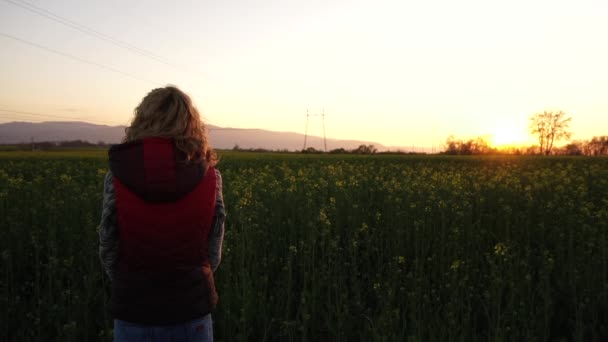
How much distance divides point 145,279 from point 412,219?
5197 millimetres

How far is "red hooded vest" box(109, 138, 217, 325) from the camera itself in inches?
82.0

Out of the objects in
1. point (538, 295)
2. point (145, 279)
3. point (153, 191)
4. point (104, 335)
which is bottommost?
point (104, 335)

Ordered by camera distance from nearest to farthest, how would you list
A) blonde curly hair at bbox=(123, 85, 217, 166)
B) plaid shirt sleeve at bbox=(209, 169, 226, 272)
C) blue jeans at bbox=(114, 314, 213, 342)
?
blonde curly hair at bbox=(123, 85, 217, 166) < blue jeans at bbox=(114, 314, 213, 342) < plaid shirt sleeve at bbox=(209, 169, 226, 272)

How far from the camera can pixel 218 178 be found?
249cm

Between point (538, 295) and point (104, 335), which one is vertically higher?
point (538, 295)

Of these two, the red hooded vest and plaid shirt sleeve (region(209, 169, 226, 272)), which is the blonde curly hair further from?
plaid shirt sleeve (region(209, 169, 226, 272))

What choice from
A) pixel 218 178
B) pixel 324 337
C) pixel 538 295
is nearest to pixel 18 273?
pixel 324 337

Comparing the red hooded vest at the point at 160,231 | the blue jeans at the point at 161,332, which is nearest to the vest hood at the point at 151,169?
the red hooded vest at the point at 160,231

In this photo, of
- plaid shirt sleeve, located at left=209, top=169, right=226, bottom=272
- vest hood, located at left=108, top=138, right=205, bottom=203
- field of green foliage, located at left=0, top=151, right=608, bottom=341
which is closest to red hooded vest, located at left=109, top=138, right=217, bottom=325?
vest hood, located at left=108, top=138, right=205, bottom=203

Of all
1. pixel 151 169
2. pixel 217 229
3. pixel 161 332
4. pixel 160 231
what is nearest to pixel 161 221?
pixel 160 231

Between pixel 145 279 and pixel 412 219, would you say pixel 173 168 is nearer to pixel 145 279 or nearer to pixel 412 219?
pixel 145 279

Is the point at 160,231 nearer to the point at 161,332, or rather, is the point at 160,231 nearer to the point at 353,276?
the point at 161,332

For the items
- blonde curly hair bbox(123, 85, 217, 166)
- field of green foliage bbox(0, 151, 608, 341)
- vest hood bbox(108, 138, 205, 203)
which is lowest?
→ field of green foliage bbox(0, 151, 608, 341)

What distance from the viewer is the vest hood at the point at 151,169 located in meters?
2.06
